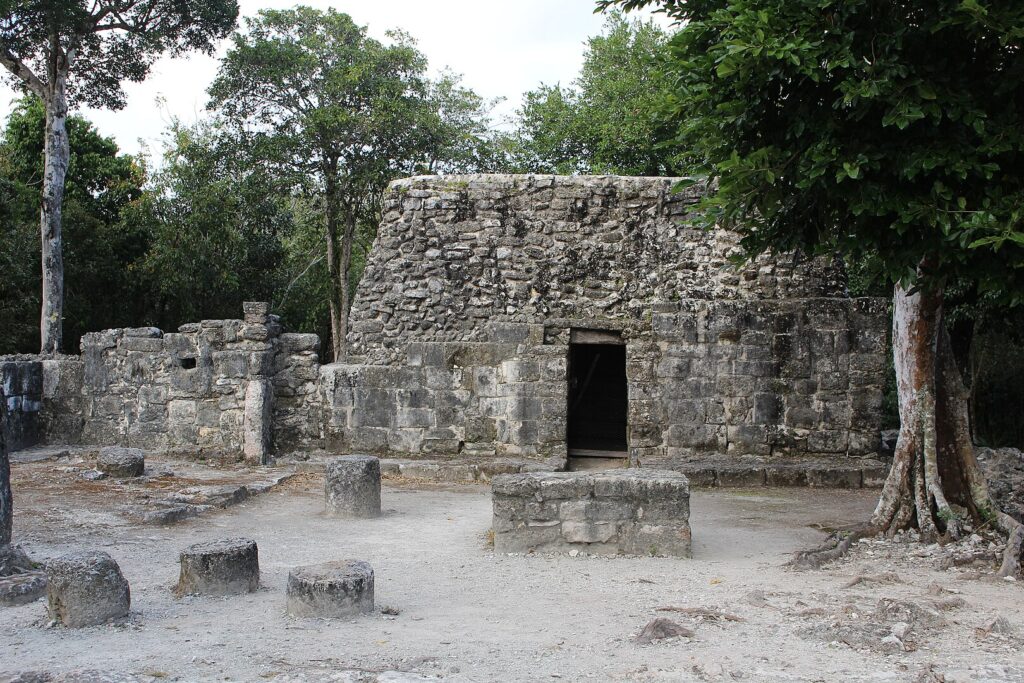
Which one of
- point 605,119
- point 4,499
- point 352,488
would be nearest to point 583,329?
point 352,488

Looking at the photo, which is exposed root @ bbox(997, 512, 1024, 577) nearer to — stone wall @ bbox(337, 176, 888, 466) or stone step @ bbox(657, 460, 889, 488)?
stone step @ bbox(657, 460, 889, 488)

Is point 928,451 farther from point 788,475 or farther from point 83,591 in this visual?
point 83,591

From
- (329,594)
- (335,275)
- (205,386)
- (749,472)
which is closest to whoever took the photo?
(329,594)

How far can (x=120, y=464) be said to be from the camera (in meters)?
11.0

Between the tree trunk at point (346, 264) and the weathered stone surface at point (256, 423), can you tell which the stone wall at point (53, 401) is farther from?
the tree trunk at point (346, 264)

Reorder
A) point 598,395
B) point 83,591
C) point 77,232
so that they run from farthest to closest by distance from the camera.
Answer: point 77,232 < point 598,395 < point 83,591

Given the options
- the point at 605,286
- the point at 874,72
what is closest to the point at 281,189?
the point at 605,286

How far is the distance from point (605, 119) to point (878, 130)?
15.8 m

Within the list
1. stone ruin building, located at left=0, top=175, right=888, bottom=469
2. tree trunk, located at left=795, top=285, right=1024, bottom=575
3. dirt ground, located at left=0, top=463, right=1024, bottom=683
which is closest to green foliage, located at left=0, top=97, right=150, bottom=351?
stone ruin building, located at left=0, top=175, right=888, bottom=469

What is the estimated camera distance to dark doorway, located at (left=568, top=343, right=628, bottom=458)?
16.0m

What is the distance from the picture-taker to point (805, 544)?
27.2ft

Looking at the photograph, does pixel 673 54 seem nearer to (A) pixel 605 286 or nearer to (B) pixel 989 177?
(B) pixel 989 177

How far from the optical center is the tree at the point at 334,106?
22.2 m

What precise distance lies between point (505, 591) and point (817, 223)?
3926 mm
